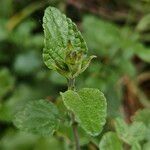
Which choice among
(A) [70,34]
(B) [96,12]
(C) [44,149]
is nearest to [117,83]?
(B) [96,12]

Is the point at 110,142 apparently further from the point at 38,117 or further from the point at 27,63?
the point at 27,63

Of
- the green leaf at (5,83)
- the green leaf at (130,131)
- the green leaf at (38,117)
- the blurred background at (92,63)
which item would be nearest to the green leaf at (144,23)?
the blurred background at (92,63)

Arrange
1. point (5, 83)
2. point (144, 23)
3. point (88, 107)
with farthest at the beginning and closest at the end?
point (144, 23) → point (5, 83) → point (88, 107)

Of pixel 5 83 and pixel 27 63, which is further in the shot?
pixel 27 63

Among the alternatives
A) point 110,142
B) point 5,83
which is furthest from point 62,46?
point 5,83

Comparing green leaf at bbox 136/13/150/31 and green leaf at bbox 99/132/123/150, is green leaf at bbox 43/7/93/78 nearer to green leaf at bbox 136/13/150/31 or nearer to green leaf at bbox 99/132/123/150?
green leaf at bbox 99/132/123/150

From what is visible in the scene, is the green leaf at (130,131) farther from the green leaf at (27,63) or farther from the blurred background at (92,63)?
the green leaf at (27,63)
